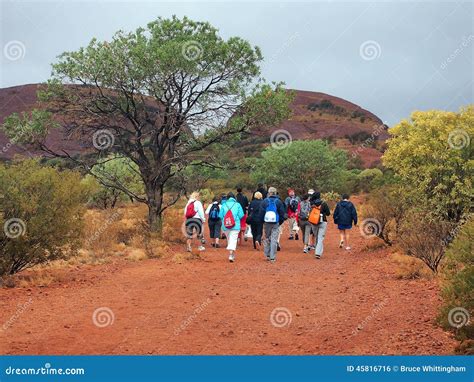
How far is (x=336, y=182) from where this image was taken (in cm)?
4338

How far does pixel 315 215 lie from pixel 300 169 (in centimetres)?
2656

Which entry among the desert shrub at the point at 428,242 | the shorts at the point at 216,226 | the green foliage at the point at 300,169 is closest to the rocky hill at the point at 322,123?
the green foliage at the point at 300,169

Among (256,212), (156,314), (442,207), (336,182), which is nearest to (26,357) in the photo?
(156,314)

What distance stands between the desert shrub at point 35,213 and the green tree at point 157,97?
6082 mm

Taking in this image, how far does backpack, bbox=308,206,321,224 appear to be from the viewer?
15.7 m

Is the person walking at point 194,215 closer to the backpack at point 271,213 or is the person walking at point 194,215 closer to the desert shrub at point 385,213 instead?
the backpack at point 271,213

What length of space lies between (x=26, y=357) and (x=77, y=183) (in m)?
6.60

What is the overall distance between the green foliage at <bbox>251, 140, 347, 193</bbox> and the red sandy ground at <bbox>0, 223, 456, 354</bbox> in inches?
1083

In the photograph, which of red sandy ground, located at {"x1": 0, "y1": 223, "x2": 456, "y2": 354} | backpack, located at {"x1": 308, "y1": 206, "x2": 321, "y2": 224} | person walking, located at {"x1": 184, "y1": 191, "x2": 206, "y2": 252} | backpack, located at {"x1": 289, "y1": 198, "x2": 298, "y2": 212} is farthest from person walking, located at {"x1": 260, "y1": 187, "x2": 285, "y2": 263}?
backpack, located at {"x1": 289, "y1": 198, "x2": 298, "y2": 212}

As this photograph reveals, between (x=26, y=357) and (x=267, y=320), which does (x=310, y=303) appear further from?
(x=26, y=357)

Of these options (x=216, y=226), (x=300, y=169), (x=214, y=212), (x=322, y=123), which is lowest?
(x=216, y=226)

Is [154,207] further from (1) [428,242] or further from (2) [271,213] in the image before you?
(1) [428,242]

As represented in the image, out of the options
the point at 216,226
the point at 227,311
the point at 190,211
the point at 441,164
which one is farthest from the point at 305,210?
the point at 227,311

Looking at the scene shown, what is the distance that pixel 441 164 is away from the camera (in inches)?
734
